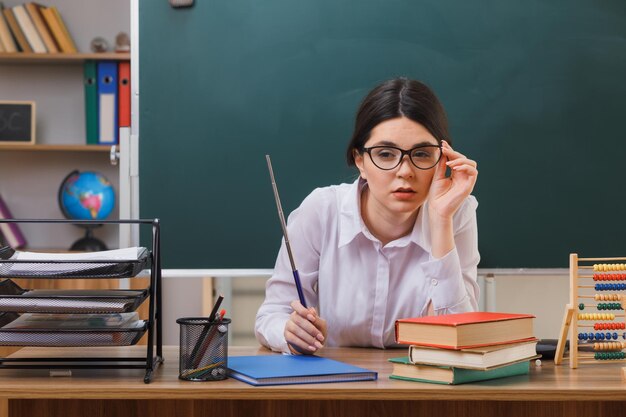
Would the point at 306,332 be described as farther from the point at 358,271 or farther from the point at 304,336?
the point at 358,271

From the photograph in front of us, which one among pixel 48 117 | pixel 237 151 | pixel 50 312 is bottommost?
pixel 50 312

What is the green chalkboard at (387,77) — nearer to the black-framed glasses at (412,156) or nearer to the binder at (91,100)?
the black-framed glasses at (412,156)

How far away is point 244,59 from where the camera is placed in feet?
9.18

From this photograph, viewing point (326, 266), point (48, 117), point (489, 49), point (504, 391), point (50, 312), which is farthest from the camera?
point (48, 117)

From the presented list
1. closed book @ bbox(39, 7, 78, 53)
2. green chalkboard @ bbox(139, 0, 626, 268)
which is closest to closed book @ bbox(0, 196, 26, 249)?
closed book @ bbox(39, 7, 78, 53)

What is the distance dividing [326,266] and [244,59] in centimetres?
106

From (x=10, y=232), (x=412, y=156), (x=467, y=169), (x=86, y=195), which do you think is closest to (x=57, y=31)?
(x=86, y=195)

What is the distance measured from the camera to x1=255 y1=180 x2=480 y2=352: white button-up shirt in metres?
1.96

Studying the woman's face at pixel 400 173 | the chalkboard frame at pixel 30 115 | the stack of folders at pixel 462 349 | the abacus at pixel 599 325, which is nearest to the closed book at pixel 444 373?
the stack of folders at pixel 462 349

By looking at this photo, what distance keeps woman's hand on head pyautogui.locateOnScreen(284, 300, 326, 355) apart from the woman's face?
379 mm

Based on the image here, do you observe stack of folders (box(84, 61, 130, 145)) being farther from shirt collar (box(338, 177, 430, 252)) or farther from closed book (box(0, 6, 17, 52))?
shirt collar (box(338, 177, 430, 252))

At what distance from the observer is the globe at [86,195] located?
13.6ft

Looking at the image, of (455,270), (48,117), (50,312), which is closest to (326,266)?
(455,270)

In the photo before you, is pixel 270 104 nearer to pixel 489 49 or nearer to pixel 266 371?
pixel 489 49
